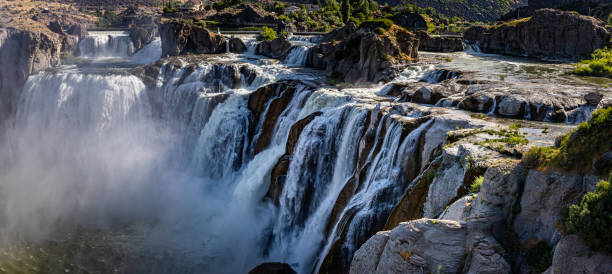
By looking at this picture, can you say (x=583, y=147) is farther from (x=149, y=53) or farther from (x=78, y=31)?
(x=78, y=31)

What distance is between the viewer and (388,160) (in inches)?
491

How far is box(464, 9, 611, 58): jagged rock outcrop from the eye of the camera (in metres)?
31.2

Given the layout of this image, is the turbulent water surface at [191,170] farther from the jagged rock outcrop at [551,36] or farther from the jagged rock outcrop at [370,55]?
the jagged rock outcrop at [551,36]

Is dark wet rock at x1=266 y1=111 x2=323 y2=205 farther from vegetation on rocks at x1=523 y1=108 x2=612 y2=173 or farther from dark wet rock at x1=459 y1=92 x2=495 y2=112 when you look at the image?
vegetation on rocks at x1=523 y1=108 x2=612 y2=173

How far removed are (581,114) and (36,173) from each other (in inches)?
1177

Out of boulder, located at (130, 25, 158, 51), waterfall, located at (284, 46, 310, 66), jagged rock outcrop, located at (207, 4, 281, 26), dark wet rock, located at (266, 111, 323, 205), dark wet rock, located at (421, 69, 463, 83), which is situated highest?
jagged rock outcrop, located at (207, 4, 281, 26)

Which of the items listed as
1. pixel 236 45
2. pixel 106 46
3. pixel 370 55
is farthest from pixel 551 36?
pixel 106 46

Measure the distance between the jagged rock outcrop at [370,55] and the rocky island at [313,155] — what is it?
0.43ft

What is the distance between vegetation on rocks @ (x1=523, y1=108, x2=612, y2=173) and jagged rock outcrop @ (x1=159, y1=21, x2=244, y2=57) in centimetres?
3644

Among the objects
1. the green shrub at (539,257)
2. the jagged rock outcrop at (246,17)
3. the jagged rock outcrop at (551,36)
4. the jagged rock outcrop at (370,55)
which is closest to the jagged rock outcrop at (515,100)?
the jagged rock outcrop at (370,55)

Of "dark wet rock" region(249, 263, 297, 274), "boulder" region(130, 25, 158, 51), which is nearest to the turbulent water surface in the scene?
"dark wet rock" region(249, 263, 297, 274)

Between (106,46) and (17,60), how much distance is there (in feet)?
45.7

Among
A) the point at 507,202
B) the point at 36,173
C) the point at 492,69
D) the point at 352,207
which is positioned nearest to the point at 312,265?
the point at 352,207

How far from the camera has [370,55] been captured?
82.9 ft
